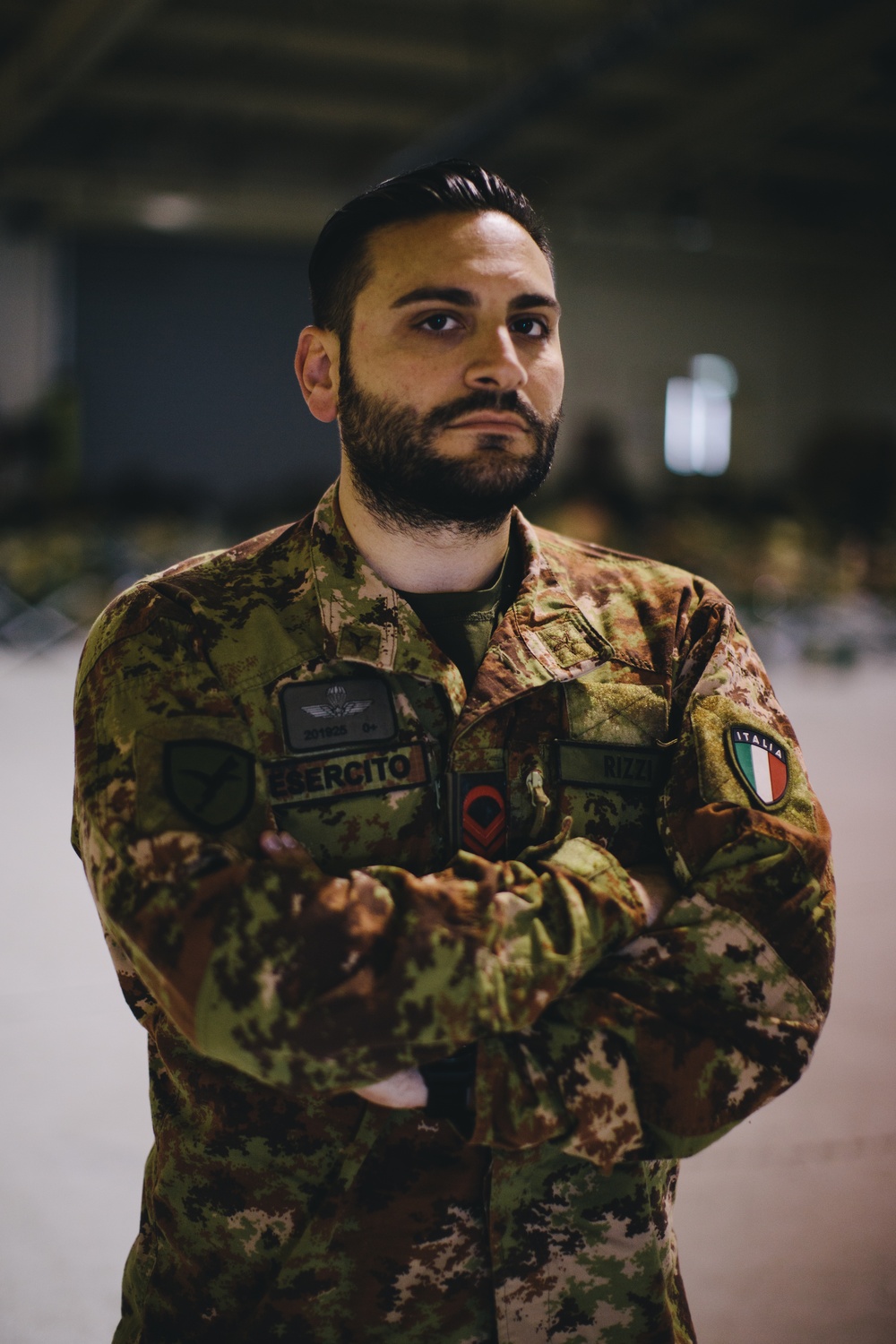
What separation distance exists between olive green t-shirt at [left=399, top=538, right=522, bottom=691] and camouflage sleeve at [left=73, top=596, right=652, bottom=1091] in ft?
0.97

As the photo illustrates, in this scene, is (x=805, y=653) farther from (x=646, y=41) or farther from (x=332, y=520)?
(x=332, y=520)

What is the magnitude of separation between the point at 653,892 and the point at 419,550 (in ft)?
1.59

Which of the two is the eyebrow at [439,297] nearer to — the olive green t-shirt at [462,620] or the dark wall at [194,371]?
the olive green t-shirt at [462,620]

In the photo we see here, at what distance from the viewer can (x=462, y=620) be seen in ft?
4.73

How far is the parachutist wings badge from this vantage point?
1.31 metres

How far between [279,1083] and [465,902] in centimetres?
25

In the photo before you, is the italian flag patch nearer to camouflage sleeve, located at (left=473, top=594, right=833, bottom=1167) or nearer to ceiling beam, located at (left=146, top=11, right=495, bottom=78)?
camouflage sleeve, located at (left=473, top=594, right=833, bottom=1167)

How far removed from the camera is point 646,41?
688cm

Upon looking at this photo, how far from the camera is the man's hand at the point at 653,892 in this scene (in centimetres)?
127

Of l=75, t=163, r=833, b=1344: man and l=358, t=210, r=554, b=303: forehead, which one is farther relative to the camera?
l=358, t=210, r=554, b=303: forehead

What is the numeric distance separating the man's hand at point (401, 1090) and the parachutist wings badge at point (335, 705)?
39 cm

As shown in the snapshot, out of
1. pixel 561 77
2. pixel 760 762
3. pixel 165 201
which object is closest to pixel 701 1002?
pixel 760 762

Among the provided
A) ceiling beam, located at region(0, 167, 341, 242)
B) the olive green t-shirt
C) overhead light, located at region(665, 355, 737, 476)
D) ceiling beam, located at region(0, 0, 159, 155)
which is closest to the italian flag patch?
the olive green t-shirt

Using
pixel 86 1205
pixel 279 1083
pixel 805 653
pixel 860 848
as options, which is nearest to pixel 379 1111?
pixel 279 1083
